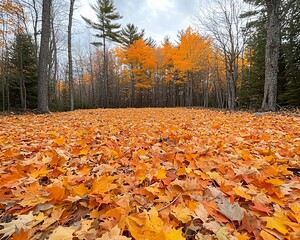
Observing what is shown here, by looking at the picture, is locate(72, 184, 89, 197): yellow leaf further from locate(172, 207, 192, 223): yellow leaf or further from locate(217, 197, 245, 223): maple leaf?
locate(217, 197, 245, 223): maple leaf

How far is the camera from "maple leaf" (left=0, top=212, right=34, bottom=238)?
848mm

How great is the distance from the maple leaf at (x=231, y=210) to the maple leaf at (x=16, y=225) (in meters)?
0.97

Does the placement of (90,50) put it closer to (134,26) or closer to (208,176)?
(134,26)

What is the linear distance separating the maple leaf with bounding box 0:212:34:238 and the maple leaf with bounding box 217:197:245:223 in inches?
38.0

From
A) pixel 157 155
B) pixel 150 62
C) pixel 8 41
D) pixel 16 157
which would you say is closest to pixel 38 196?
pixel 16 157

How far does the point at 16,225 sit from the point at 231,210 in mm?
1048

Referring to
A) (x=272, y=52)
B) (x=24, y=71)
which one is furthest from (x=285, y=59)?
(x=24, y=71)

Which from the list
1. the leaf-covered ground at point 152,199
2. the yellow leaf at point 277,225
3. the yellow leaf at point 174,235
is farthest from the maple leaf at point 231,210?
the yellow leaf at point 174,235

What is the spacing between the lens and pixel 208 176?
1440 mm

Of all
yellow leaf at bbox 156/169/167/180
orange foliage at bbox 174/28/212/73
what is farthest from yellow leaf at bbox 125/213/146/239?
orange foliage at bbox 174/28/212/73

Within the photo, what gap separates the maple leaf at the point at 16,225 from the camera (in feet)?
2.78

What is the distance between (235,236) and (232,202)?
10.2 inches

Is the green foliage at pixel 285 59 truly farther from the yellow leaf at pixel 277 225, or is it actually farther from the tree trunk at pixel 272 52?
the yellow leaf at pixel 277 225

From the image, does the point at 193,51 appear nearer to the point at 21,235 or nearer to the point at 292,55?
the point at 292,55
